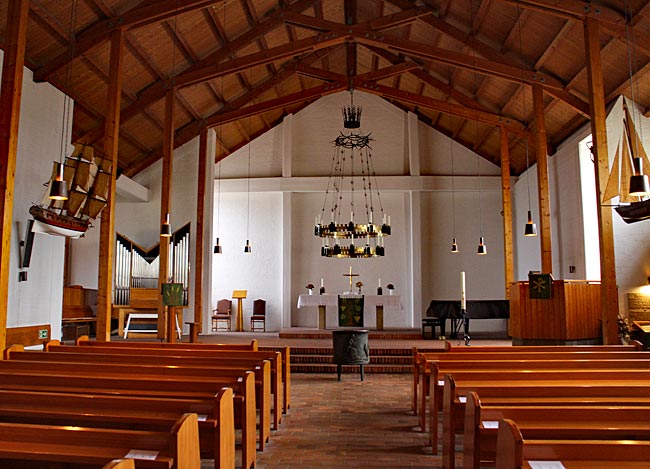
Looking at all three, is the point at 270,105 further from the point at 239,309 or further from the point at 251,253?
the point at 239,309

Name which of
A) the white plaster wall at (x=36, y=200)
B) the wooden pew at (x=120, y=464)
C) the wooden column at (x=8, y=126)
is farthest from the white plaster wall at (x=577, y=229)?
the wooden pew at (x=120, y=464)

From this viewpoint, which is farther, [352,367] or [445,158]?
[445,158]

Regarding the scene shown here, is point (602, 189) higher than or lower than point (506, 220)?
lower

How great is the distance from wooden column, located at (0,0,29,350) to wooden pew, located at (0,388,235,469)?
3216 mm

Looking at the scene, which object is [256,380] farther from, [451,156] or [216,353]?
[451,156]

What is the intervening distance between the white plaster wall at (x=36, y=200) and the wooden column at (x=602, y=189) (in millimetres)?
8060

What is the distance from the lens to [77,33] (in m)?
8.55

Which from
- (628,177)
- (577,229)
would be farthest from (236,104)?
(628,177)

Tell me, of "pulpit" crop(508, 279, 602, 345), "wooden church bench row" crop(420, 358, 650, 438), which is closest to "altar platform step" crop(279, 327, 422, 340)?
"pulpit" crop(508, 279, 602, 345)

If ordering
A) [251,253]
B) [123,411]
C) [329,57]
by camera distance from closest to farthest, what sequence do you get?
[123,411], [329,57], [251,253]

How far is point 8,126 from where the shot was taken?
608 cm

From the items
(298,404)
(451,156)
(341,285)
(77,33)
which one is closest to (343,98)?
(451,156)

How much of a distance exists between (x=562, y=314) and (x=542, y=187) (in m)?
2.30

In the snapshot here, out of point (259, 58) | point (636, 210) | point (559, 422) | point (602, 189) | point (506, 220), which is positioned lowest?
point (559, 422)
